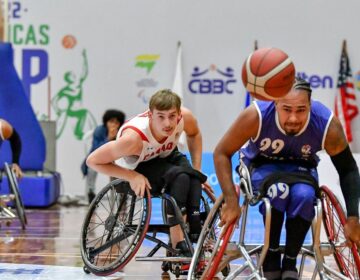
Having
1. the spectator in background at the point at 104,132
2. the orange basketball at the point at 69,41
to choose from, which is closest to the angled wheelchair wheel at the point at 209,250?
the spectator in background at the point at 104,132

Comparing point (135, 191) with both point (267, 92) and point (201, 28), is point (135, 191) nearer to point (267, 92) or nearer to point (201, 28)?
point (267, 92)

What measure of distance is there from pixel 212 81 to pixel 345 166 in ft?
20.2

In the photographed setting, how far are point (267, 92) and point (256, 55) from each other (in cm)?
17

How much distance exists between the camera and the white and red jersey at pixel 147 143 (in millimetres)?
4047

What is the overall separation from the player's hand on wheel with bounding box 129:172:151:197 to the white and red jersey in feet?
0.54

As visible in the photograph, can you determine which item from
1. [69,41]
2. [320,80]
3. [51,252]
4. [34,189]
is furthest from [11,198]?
[320,80]

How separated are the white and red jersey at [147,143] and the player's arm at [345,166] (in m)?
1.11

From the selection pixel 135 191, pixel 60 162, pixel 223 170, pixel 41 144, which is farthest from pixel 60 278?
pixel 60 162

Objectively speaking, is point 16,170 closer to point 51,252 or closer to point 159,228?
point 51,252

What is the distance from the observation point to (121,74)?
369 inches

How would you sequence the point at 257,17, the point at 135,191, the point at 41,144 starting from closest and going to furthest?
the point at 135,191
the point at 41,144
the point at 257,17

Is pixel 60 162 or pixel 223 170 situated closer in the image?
pixel 223 170

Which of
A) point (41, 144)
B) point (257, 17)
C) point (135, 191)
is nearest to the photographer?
point (135, 191)

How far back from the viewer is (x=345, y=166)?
3.21 m
